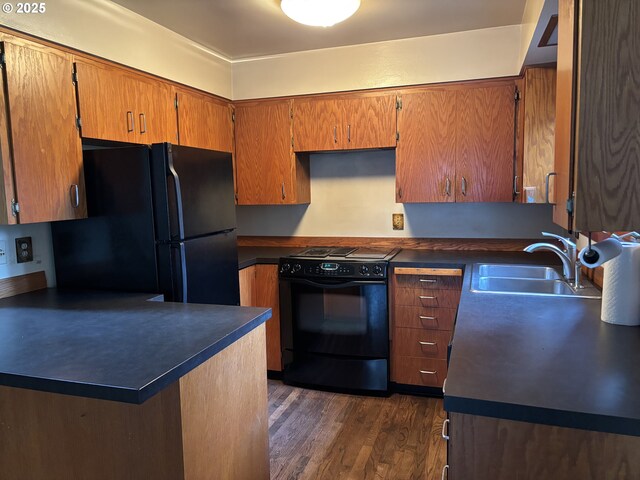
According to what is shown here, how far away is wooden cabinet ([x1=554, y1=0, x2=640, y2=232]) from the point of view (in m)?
0.95

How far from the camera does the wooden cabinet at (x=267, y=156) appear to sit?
325cm

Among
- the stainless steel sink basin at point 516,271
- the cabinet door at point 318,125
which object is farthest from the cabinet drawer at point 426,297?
the cabinet door at point 318,125

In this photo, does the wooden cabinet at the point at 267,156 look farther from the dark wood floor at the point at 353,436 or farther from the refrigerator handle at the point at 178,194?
the dark wood floor at the point at 353,436

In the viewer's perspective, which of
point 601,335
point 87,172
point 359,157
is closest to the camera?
point 601,335

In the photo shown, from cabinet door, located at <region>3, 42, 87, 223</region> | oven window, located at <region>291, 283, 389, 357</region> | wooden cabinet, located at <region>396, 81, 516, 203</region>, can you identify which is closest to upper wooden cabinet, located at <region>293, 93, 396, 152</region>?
wooden cabinet, located at <region>396, 81, 516, 203</region>

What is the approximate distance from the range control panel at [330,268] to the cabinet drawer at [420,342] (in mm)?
409

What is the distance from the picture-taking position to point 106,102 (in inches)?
87.0

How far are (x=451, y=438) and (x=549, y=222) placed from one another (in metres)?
2.37

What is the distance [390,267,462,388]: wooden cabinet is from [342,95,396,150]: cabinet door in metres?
0.91

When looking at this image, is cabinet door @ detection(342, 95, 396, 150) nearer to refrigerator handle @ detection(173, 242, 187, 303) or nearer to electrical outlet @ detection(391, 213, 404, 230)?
electrical outlet @ detection(391, 213, 404, 230)

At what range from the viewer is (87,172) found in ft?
6.94

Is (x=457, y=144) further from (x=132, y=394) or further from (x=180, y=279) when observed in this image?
(x=132, y=394)

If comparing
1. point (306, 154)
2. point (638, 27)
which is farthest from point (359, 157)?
point (638, 27)

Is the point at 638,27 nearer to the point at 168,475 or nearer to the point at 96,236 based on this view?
the point at 168,475
